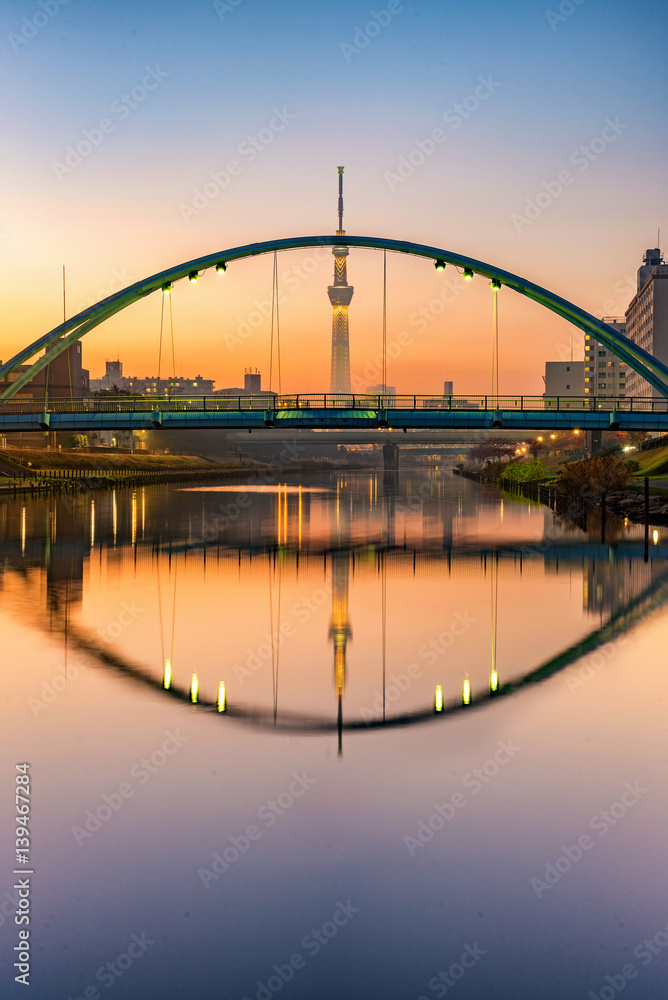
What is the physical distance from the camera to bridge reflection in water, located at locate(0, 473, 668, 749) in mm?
22156

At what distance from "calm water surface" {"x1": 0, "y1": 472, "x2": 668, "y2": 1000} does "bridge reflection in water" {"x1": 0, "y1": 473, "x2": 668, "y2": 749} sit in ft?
0.67

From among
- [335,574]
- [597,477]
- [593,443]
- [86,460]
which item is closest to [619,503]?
[597,477]

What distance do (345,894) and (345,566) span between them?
3531 cm

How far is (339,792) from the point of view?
1473cm

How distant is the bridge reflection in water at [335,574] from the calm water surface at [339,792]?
0.67 ft

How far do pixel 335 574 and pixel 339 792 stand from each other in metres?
28.8

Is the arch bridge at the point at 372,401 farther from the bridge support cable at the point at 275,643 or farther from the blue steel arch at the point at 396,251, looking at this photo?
the bridge support cable at the point at 275,643

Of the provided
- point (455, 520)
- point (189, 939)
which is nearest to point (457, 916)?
point (189, 939)

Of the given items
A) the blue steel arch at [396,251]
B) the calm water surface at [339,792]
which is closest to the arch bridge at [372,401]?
the blue steel arch at [396,251]

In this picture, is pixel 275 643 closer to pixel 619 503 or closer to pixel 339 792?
pixel 339 792

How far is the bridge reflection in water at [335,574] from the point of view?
22156 millimetres

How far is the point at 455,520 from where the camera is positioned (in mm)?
78562

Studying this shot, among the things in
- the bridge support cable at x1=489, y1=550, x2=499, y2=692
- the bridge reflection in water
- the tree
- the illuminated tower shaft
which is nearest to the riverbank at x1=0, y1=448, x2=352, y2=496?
the bridge reflection in water

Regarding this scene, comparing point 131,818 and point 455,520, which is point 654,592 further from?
point 455,520
